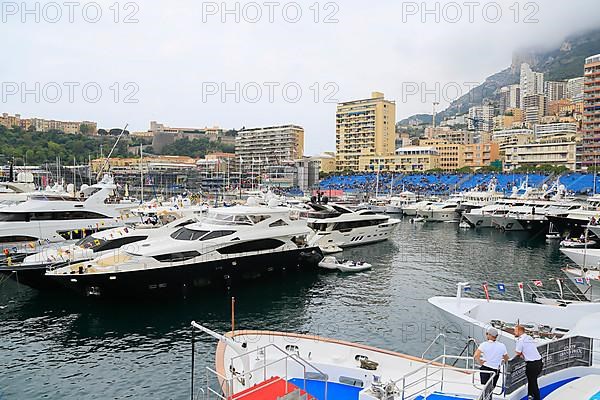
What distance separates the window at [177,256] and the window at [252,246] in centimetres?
137

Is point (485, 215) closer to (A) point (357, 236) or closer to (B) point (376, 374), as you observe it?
(A) point (357, 236)

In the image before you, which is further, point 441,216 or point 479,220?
point 441,216

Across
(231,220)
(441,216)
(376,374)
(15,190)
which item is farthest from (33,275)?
(441,216)

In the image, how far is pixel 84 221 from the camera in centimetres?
3000

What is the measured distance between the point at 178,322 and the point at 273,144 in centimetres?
13933

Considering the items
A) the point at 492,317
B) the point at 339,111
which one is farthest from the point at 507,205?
the point at 339,111

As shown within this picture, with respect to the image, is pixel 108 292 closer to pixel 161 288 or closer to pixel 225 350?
pixel 161 288

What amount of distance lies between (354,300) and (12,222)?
2032 cm

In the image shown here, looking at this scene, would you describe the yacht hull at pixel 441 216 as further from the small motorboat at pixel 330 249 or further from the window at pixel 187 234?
the window at pixel 187 234

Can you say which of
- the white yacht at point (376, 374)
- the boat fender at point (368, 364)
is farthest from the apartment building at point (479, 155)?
the boat fender at point (368, 364)

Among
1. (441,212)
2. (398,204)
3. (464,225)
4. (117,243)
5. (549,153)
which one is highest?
(549,153)

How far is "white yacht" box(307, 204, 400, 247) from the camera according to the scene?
3447 cm

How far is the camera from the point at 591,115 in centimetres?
9338

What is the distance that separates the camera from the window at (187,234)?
21531mm
